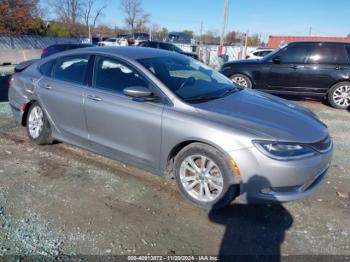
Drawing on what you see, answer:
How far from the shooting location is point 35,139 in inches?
192

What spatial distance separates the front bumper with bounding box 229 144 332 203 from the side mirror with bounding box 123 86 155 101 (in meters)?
1.11

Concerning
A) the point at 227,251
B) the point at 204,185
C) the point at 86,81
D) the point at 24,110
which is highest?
the point at 86,81

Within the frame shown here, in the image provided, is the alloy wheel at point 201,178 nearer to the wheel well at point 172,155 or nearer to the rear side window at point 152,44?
the wheel well at point 172,155

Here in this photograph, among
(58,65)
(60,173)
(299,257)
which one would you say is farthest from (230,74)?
(299,257)

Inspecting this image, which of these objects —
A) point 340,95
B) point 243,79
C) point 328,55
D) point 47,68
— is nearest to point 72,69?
point 47,68

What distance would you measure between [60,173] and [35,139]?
45.2 inches

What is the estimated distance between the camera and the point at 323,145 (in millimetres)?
3242

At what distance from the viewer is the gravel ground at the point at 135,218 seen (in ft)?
8.96

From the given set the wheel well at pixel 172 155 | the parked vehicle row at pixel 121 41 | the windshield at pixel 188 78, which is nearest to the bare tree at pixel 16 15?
the parked vehicle row at pixel 121 41

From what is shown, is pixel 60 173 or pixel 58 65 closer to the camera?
pixel 60 173

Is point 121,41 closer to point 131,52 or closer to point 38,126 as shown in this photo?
point 38,126

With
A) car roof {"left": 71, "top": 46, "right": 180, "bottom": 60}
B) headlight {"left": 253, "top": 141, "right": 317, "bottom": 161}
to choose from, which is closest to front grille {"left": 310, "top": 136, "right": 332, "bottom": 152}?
headlight {"left": 253, "top": 141, "right": 317, "bottom": 161}

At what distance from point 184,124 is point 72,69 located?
2.04 metres

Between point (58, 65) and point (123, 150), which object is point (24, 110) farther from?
point (123, 150)
